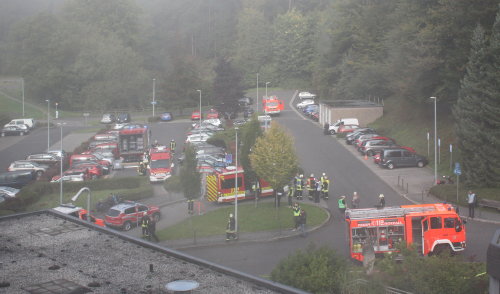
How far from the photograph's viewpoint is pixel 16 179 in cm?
3444

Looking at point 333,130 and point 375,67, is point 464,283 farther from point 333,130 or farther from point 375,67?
point 375,67

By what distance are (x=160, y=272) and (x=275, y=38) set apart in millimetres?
77641

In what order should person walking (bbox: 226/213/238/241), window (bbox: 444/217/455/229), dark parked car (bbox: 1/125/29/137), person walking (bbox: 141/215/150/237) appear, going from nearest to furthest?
window (bbox: 444/217/455/229) → person walking (bbox: 141/215/150/237) → person walking (bbox: 226/213/238/241) → dark parked car (bbox: 1/125/29/137)

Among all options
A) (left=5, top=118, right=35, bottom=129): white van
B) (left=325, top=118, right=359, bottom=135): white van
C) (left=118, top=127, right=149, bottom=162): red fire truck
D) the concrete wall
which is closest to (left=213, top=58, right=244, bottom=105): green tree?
the concrete wall

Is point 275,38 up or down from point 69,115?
up

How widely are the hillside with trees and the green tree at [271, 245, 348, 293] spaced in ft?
53.5

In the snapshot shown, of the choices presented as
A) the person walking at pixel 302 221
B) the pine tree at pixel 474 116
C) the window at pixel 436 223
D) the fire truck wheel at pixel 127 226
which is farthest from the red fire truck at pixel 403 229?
the fire truck wheel at pixel 127 226

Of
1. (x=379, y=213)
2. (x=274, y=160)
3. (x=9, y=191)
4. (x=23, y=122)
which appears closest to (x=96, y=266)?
(x=379, y=213)

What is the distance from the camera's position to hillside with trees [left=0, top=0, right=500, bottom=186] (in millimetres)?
29766

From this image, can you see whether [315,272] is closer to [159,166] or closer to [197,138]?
[159,166]

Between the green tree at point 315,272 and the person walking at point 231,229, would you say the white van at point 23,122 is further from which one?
the green tree at point 315,272

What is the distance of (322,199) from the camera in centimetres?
2973

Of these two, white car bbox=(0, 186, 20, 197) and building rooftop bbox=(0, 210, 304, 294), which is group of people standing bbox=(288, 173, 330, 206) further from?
building rooftop bbox=(0, 210, 304, 294)

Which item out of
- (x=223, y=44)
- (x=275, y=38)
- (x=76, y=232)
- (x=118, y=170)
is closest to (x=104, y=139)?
(x=118, y=170)
